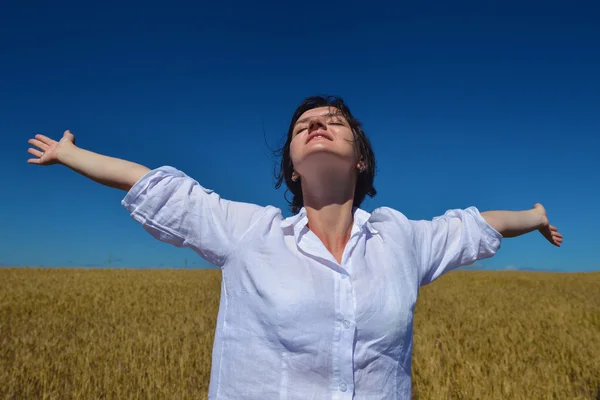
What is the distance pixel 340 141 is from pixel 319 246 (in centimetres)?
52

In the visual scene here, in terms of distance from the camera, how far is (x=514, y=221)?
7.86 ft

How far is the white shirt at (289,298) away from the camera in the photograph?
158cm

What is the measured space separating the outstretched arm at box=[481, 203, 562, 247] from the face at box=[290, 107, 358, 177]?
859 millimetres

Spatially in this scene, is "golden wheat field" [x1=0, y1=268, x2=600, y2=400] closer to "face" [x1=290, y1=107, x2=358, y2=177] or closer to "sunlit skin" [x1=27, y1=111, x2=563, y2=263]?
"sunlit skin" [x1=27, y1=111, x2=563, y2=263]

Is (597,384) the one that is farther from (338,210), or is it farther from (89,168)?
(89,168)

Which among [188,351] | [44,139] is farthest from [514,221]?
[188,351]

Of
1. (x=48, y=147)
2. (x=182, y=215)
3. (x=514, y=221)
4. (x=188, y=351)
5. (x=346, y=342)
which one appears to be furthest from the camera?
(x=188, y=351)

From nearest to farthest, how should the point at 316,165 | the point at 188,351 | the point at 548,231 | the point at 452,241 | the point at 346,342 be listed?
the point at 346,342, the point at 316,165, the point at 452,241, the point at 548,231, the point at 188,351

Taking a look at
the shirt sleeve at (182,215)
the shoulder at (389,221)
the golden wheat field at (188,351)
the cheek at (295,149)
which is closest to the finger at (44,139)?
the shirt sleeve at (182,215)

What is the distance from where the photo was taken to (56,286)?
12344 mm

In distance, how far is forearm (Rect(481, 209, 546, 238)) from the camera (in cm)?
230

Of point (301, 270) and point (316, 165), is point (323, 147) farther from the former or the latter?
point (301, 270)

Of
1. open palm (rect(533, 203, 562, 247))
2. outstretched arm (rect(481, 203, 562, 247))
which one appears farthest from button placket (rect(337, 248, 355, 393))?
open palm (rect(533, 203, 562, 247))

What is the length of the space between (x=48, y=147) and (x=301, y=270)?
1204 millimetres
